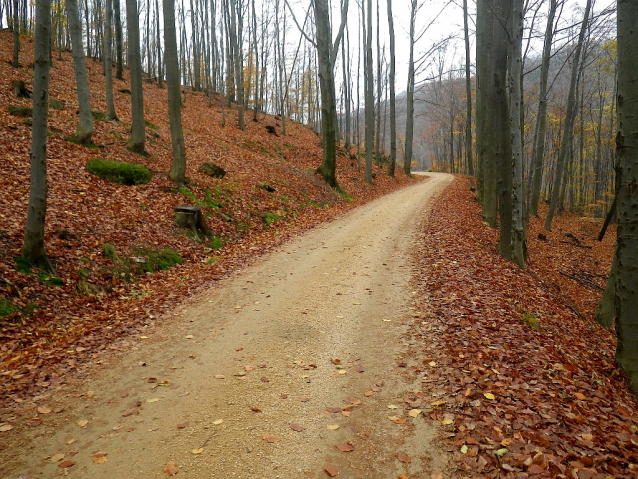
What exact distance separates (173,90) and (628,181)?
11850 millimetres

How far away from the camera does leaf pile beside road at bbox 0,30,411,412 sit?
5.52 meters

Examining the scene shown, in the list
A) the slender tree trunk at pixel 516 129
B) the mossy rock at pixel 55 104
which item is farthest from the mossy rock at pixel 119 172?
the slender tree trunk at pixel 516 129

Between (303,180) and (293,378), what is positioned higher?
(303,180)

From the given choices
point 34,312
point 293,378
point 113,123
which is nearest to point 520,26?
point 293,378

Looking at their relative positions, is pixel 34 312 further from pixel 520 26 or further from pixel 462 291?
pixel 520 26

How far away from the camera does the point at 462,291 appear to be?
6.96 metres

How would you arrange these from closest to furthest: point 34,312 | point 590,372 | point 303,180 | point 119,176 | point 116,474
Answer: point 116,474
point 590,372
point 34,312
point 119,176
point 303,180

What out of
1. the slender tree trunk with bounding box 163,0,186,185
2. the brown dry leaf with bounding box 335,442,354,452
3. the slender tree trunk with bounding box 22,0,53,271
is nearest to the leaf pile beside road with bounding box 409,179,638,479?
the brown dry leaf with bounding box 335,442,354,452

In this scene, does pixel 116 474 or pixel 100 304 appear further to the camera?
pixel 100 304

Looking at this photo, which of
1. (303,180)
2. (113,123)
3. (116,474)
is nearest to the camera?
(116,474)

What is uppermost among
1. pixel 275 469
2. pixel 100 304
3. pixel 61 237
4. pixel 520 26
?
pixel 520 26

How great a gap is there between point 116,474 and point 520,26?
1013cm

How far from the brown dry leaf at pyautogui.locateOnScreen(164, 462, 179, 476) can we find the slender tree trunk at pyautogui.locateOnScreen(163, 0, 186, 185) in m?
10.3

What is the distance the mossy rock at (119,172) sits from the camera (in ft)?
36.3
